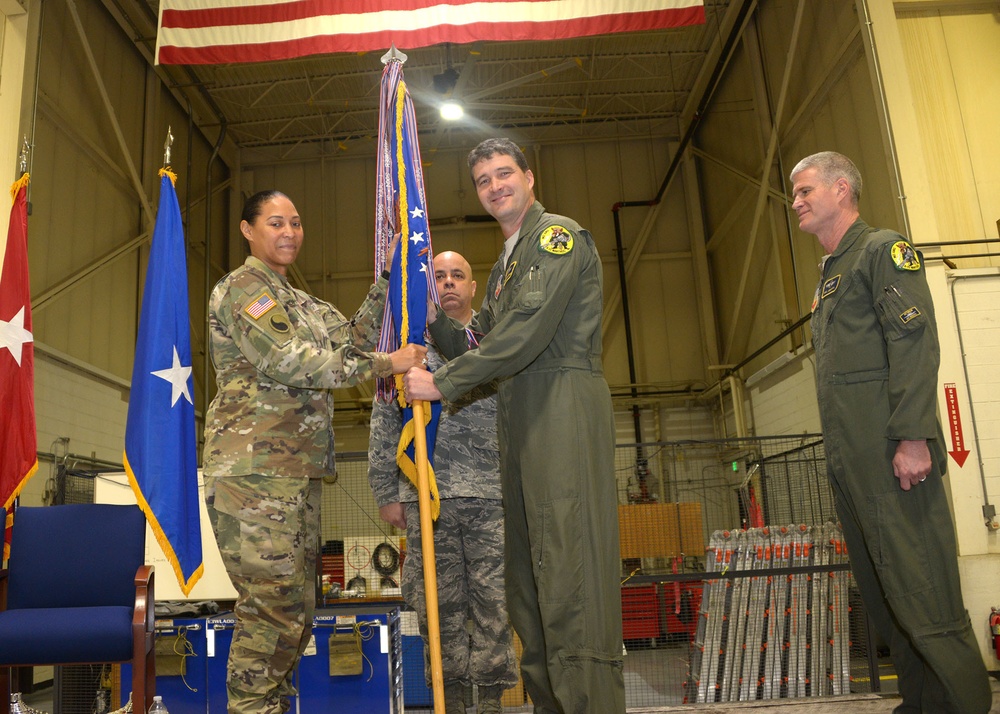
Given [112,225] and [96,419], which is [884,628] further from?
[112,225]

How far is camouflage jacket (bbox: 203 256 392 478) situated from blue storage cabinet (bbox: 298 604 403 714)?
61.7 inches

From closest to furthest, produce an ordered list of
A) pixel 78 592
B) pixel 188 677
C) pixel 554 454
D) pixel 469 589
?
pixel 554 454 → pixel 469 589 → pixel 78 592 → pixel 188 677

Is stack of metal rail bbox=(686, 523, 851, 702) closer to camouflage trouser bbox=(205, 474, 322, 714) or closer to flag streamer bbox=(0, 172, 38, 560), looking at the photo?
camouflage trouser bbox=(205, 474, 322, 714)

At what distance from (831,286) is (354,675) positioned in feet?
9.88

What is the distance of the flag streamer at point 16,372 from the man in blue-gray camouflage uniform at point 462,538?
80.3 inches

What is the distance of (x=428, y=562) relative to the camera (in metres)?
2.29

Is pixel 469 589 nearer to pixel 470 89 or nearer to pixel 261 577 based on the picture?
pixel 261 577

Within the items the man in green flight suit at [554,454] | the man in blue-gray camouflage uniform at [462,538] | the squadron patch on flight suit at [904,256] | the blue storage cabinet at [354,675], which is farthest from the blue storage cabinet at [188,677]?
the squadron patch on flight suit at [904,256]

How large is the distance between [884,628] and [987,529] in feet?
10.1

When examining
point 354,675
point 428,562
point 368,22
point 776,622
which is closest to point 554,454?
point 428,562

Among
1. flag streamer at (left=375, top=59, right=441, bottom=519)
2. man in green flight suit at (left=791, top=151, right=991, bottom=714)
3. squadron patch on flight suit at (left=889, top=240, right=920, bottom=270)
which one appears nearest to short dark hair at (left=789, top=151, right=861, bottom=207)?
man in green flight suit at (left=791, top=151, right=991, bottom=714)

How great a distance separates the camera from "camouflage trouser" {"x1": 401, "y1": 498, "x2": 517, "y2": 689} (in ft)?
10.0

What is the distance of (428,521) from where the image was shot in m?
2.36

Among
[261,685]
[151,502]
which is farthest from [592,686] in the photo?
[151,502]
